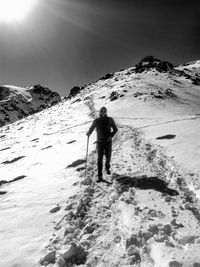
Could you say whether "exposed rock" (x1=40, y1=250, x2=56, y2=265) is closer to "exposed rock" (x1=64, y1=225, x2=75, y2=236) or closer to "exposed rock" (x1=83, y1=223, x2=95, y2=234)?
"exposed rock" (x1=64, y1=225, x2=75, y2=236)

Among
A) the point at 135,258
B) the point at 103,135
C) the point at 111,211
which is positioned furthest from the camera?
the point at 103,135

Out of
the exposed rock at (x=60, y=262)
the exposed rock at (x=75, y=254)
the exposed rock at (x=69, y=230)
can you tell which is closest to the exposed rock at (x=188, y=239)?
the exposed rock at (x=75, y=254)

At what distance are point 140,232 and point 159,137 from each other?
10.5 m

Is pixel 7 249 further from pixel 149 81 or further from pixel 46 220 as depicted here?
pixel 149 81

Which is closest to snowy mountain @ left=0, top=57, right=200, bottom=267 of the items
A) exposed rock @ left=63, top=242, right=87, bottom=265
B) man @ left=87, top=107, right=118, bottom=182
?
exposed rock @ left=63, top=242, right=87, bottom=265

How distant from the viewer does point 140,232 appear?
4969 mm

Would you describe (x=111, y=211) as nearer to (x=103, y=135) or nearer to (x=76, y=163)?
(x=103, y=135)

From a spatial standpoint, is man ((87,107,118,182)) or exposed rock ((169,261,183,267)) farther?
man ((87,107,118,182))

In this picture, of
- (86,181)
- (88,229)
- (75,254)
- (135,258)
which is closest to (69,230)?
(88,229)

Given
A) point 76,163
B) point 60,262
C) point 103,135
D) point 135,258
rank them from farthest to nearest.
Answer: point 76,163
point 103,135
point 60,262
point 135,258

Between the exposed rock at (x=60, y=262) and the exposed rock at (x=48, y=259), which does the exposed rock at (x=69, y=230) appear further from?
the exposed rock at (x=60, y=262)

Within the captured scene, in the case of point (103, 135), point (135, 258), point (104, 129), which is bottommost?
point (135, 258)

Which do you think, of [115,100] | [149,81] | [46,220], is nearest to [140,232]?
[46,220]

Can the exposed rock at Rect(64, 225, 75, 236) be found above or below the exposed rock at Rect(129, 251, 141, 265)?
below
